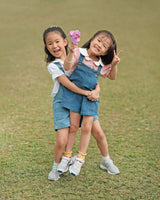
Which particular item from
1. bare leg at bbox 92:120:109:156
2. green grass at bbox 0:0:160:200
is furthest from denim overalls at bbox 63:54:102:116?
green grass at bbox 0:0:160:200

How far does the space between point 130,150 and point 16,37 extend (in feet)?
27.3

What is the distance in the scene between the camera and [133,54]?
9492 millimetres

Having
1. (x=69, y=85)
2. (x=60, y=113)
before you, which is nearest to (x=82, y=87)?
(x=69, y=85)

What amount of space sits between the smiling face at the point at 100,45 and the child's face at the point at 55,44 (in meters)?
0.28

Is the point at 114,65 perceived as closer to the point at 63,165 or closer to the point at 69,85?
the point at 69,85

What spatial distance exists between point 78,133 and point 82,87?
5.16ft

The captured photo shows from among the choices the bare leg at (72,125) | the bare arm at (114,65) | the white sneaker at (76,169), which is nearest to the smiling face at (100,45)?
the bare arm at (114,65)

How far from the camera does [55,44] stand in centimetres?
273

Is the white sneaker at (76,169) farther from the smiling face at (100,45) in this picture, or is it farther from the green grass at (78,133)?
the smiling face at (100,45)

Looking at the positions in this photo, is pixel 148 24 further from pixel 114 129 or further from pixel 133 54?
pixel 114 129

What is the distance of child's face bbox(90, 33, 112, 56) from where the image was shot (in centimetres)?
265

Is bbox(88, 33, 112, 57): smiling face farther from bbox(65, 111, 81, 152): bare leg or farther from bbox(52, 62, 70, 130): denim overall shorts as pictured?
bbox(65, 111, 81, 152): bare leg

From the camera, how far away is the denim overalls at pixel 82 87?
2.66 metres

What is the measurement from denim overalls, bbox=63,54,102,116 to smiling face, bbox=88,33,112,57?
0.38ft
